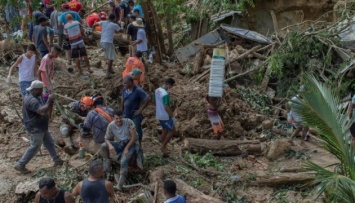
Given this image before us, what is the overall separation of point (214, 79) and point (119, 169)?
3.10 metres

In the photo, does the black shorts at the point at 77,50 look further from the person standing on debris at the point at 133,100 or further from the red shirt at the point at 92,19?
the person standing on debris at the point at 133,100

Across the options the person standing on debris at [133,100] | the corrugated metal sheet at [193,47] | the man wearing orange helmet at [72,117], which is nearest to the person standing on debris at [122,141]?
the person standing on debris at [133,100]

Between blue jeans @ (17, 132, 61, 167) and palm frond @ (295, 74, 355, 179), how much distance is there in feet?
14.1

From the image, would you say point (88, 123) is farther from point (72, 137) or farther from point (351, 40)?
point (351, 40)

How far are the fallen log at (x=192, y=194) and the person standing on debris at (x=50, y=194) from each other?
233 cm

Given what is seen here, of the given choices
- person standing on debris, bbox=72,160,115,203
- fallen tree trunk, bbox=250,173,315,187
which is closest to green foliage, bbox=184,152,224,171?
fallen tree trunk, bbox=250,173,315,187

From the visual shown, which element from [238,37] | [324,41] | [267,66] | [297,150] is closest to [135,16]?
[238,37]

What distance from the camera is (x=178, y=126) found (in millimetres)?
11258

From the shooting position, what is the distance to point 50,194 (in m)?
5.98

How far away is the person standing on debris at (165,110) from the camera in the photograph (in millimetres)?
9188

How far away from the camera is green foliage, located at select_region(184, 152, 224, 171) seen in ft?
31.5

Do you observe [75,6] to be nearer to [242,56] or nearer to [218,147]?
[242,56]

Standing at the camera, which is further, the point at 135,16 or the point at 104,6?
the point at 104,6

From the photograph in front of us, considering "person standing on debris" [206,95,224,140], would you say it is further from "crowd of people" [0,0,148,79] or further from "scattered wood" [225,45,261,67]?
"crowd of people" [0,0,148,79]
